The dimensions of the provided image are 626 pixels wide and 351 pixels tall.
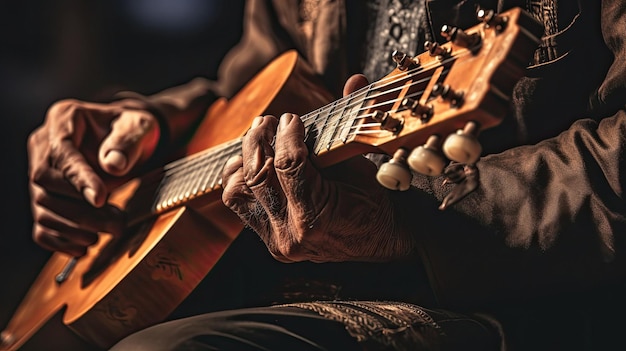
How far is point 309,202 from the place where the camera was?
0.74 metres

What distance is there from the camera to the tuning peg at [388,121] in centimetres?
64

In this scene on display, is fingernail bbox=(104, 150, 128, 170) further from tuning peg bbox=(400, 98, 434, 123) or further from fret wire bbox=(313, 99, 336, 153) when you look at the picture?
tuning peg bbox=(400, 98, 434, 123)

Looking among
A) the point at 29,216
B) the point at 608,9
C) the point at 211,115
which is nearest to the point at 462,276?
the point at 608,9

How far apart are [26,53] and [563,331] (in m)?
1.41

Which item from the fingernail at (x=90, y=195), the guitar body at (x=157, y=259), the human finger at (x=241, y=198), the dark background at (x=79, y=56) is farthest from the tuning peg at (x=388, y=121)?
the dark background at (x=79, y=56)

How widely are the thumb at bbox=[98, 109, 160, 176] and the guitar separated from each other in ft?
0.14

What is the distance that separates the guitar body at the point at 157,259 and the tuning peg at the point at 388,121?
360 millimetres

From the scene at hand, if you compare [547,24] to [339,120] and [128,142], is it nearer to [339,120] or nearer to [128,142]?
[339,120]

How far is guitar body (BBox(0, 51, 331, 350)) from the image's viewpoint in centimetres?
101

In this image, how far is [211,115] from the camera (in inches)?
52.7

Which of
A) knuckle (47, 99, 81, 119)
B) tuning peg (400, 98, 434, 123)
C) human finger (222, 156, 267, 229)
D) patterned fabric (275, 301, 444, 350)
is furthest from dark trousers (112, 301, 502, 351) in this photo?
knuckle (47, 99, 81, 119)

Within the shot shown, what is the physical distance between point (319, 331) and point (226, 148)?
1.19ft

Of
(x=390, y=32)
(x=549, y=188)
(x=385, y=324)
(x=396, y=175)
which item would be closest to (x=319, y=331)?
(x=385, y=324)

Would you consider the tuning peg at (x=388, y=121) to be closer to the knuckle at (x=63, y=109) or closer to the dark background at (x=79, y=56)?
the knuckle at (x=63, y=109)
